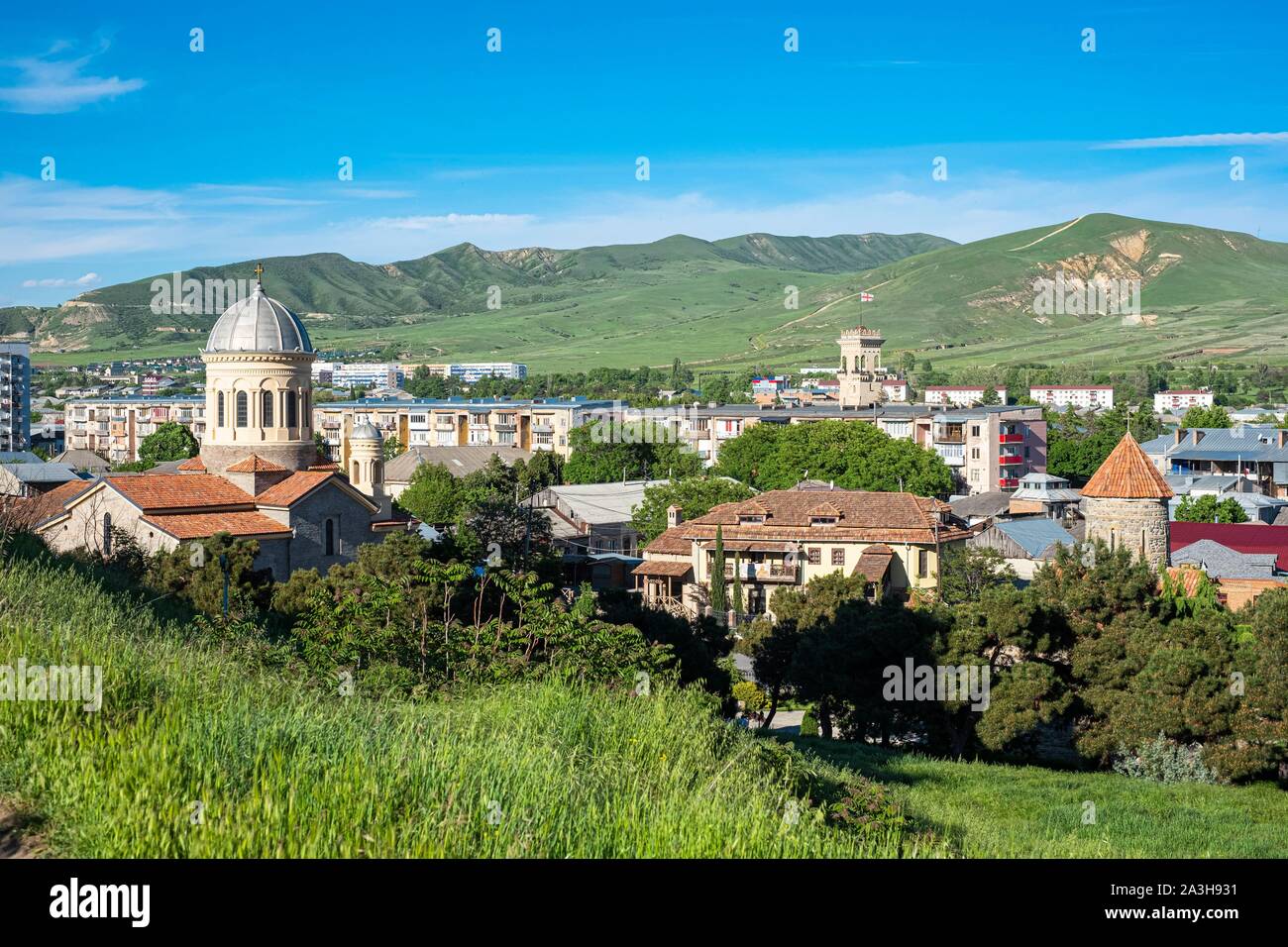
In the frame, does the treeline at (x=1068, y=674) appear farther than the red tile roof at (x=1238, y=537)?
No

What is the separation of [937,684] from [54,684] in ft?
64.0

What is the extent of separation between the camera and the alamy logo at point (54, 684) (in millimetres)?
8766

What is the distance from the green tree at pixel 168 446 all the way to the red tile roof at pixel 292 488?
48.9 metres

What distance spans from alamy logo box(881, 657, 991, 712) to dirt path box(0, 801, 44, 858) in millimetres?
20078

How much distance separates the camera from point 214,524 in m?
37.0

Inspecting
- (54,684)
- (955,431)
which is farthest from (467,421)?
(54,684)

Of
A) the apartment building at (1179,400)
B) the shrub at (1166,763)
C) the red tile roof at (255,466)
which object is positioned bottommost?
the shrub at (1166,763)

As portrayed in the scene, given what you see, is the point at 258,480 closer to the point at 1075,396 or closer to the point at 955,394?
the point at 955,394

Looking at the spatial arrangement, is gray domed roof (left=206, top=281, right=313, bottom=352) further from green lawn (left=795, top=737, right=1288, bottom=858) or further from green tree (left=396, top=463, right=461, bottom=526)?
green lawn (left=795, top=737, right=1288, bottom=858)

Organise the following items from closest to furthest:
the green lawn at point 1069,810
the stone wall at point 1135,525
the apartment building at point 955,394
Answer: the green lawn at point 1069,810
the stone wall at point 1135,525
the apartment building at point 955,394

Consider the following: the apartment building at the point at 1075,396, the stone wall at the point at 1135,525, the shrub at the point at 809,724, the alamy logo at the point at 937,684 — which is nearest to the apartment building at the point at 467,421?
the apartment building at the point at 1075,396

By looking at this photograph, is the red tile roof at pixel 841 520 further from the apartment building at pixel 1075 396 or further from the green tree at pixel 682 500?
the apartment building at pixel 1075 396
